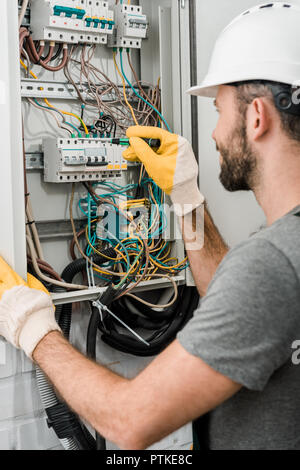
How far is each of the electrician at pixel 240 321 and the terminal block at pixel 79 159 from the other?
1.63 feet

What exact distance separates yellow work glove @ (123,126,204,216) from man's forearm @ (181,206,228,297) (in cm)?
4

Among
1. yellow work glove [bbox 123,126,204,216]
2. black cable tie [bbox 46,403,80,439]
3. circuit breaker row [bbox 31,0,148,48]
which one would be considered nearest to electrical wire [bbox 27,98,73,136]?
circuit breaker row [bbox 31,0,148,48]

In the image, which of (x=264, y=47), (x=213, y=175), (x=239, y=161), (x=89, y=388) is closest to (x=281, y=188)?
(x=239, y=161)

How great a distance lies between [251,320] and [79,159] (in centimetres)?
102

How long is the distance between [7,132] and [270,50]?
74 cm

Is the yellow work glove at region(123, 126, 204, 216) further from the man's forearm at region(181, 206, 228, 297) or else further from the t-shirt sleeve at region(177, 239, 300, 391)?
the t-shirt sleeve at region(177, 239, 300, 391)

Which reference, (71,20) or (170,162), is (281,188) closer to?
(170,162)

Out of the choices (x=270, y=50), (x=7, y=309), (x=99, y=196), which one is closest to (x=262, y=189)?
(x=270, y=50)

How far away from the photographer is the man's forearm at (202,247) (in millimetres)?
1558

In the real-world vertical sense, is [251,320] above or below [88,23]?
below

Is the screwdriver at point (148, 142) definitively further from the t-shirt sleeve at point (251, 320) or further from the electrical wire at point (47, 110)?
the t-shirt sleeve at point (251, 320)

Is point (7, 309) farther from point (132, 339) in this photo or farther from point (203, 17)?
point (203, 17)

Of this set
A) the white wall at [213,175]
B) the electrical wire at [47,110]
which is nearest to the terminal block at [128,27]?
the white wall at [213,175]

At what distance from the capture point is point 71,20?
172 centimetres
